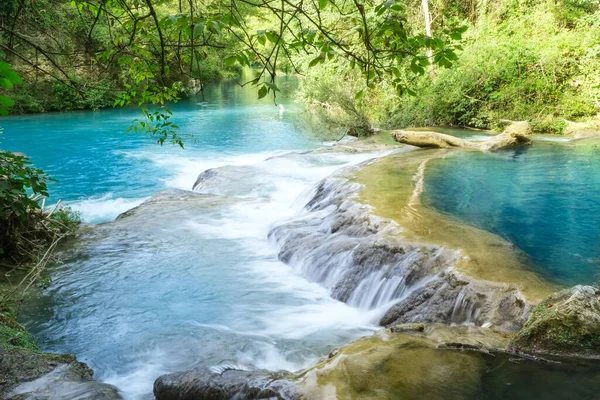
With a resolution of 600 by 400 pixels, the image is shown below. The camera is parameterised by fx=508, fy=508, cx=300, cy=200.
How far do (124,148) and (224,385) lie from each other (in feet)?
64.5

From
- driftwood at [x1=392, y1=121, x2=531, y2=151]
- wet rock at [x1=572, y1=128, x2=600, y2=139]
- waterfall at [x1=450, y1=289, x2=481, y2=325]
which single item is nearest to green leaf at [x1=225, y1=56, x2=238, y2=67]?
waterfall at [x1=450, y1=289, x2=481, y2=325]

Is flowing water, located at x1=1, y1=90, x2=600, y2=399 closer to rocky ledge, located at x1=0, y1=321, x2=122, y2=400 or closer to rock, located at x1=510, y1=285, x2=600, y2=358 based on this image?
rocky ledge, located at x1=0, y1=321, x2=122, y2=400

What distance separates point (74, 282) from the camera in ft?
27.4

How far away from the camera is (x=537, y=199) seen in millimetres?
10289

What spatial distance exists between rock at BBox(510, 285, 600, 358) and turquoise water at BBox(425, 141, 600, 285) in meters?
1.93

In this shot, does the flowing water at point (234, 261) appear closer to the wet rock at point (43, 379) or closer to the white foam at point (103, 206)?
the white foam at point (103, 206)

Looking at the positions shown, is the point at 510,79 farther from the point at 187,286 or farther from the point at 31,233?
the point at 31,233

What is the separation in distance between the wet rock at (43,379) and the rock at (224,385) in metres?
0.57

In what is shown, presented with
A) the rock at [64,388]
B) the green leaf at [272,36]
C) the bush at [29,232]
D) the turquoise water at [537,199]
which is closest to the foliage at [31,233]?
the bush at [29,232]

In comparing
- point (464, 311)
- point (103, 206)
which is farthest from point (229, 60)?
point (103, 206)

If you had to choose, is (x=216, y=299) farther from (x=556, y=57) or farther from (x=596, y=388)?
(x=556, y=57)

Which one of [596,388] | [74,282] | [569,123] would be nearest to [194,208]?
[74,282]

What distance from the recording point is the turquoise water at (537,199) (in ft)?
24.2

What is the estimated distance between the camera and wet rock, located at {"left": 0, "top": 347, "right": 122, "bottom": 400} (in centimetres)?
440
